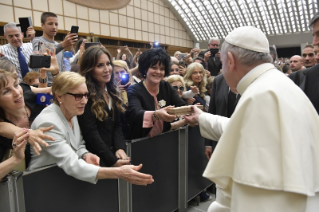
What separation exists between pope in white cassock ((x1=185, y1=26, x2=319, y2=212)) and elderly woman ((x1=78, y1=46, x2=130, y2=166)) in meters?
0.95

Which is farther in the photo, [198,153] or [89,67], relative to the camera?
[198,153]

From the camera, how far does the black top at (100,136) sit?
194cm

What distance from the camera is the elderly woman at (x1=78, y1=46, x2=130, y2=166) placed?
196 centimetres

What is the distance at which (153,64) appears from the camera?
253cm

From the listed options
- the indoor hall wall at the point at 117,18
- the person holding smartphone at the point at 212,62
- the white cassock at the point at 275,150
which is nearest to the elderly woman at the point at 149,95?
the white cassock at the point at 275,150

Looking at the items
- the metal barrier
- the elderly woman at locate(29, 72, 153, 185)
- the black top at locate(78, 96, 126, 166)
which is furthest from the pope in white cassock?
the metal barrier

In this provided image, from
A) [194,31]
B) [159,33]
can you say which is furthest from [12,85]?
[194,31]

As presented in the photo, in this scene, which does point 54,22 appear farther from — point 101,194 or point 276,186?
point 276,186

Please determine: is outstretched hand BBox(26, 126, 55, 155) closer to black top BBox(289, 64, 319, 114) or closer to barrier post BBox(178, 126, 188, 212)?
barrier post BBox(178, 126, 188, 212)

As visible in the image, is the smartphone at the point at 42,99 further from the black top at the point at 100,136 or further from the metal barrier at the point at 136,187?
the metal barrier at the point at 136,187

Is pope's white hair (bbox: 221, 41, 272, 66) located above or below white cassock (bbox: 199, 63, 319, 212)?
above

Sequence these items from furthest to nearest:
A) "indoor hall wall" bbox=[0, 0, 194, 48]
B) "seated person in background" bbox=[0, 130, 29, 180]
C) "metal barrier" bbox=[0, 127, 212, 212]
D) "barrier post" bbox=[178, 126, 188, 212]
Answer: "indoor hall wall" bbox=[0, 0, 194, 48] < "barrier post" bbox=[178, 126, 188, 212] < "metal barrier" bbox=[0, 127, 212, 212] < "seated person in background" bbox=[0, 130, 29, 180]

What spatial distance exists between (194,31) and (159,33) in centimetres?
671

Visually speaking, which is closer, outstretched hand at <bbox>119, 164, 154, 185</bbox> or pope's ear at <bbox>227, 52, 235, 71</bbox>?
pope's ear at <bbox>227, 52, 235, 71</bbox>
